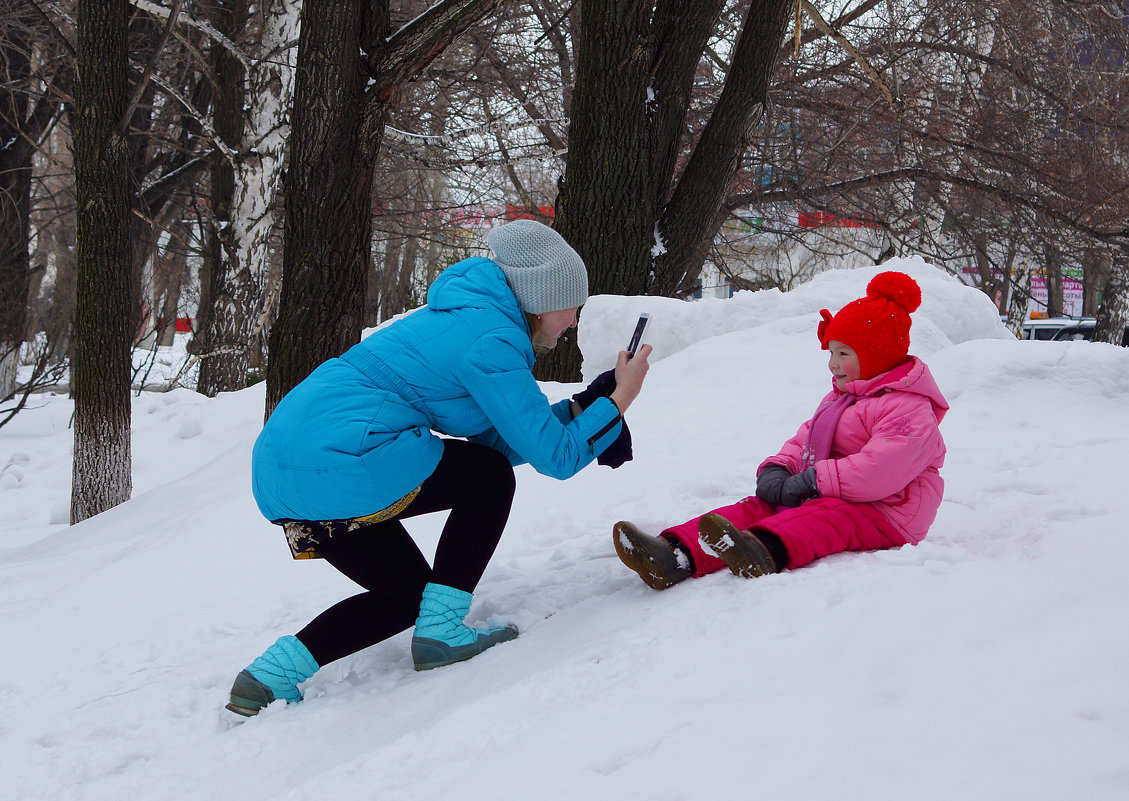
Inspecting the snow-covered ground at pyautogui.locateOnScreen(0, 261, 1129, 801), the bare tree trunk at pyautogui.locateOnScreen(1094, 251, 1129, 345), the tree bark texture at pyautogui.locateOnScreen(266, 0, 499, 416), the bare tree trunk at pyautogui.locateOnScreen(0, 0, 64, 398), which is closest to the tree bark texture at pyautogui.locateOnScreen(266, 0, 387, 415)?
the tree bark texture at pyautogui.locateOnScreen(266, 0, 499, 416)

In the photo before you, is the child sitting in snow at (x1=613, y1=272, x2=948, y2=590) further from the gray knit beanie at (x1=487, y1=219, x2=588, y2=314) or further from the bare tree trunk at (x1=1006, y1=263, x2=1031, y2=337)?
the bare tree trunk at (x1=1006, y1=263, x2=1031, y2=337)

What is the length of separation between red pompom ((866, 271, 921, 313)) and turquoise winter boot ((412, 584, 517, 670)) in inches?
56.6

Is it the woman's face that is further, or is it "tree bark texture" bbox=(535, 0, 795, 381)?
"tree bark texture" bbox=(535, 0, 795, 381)

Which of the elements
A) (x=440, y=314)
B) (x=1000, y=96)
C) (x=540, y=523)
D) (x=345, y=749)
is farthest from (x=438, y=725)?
(x=1000, y=96)

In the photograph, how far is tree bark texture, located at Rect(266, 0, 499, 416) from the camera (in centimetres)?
506

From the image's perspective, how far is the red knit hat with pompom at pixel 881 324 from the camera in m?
2.60

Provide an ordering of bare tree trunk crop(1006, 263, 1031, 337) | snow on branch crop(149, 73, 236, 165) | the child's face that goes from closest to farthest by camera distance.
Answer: the child's face, snow on branch crop(149, 73, 236, 165), bare tree trunk crop(1006, 263, 1031, 337)

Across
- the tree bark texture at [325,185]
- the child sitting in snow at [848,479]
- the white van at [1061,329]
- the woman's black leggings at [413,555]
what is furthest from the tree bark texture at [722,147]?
the white van at [1061,329]

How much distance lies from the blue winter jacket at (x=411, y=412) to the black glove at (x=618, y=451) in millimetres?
100

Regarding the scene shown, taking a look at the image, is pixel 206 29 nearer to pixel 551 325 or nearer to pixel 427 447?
pixel 551 325

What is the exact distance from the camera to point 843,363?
270 cm

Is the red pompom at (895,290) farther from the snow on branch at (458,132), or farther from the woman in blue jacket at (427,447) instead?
the snow on branch at (458,132)

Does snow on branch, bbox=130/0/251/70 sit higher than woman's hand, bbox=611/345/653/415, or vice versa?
snow on branch, bbox=130/0/251/70

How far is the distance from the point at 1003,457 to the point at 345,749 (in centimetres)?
264
